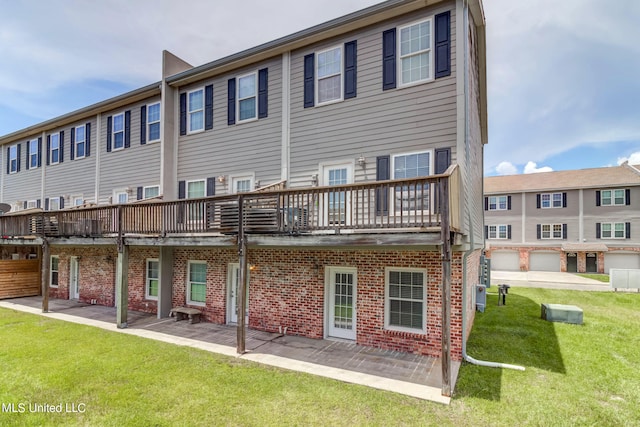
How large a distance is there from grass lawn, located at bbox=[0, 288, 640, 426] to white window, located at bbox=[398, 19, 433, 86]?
21.4ft

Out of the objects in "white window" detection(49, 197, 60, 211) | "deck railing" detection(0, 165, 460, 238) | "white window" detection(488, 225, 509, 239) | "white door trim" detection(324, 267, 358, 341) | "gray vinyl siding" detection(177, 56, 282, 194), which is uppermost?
"gray vinyl siding" detection(177, 56, 282, 194)

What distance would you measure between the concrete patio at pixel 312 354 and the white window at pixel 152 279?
91 centimetres

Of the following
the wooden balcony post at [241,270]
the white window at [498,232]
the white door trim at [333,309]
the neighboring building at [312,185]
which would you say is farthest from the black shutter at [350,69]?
the white window at [498,232]

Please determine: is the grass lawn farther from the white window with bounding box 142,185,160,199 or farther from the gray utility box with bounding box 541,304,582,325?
the white window with bounding box 142,185,160,199

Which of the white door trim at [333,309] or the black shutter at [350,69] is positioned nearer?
the white door trim at [333,309]

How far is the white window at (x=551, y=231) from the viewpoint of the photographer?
2652 centimetres

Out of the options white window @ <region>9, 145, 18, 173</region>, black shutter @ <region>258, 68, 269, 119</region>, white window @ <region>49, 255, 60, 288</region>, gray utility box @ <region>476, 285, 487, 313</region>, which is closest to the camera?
black shutter @ <region>258, 68, 269, 119</region>

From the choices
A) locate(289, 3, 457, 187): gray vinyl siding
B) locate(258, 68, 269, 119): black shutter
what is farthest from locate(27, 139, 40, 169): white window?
locate(289, 3, 457, 187): gray vinyl siding

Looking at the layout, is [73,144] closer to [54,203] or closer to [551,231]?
[54,203]

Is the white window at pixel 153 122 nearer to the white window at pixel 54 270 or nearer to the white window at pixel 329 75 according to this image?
the white window at pixel 329 75

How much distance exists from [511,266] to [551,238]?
3.77m

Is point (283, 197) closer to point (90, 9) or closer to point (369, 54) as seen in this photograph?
point (369, 54)

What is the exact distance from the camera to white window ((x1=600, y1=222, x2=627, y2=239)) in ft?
80.3

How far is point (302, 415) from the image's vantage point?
474 cm
